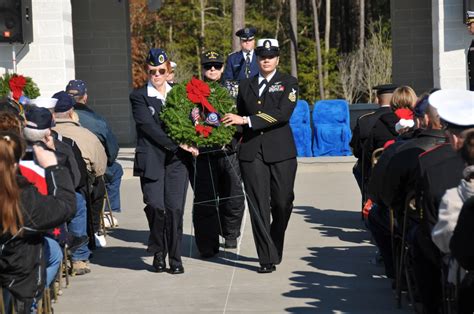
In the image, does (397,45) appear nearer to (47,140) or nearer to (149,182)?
(149,182)

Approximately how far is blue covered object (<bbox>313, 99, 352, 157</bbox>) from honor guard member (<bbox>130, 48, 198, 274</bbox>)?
38.4 feet

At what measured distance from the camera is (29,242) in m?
7.16

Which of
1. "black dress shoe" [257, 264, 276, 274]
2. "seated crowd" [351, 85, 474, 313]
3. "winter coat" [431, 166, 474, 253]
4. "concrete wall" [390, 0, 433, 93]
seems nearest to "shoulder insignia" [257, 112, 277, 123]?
"seated crowd" [351, 85, 474, 313]

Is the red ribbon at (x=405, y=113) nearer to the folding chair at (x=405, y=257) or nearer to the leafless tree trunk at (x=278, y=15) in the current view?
the folding chair at (x=405, y=257)

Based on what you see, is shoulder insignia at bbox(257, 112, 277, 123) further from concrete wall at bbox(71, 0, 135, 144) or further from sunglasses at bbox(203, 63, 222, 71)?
concrete wall at bbox(71, 0, 135, 144)

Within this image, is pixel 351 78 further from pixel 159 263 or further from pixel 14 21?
pixel 159 263

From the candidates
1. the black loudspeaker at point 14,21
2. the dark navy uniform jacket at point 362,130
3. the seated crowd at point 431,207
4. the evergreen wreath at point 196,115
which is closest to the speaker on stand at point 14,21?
the black loudspeaker at point 14,21

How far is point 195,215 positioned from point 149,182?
100 centimetres

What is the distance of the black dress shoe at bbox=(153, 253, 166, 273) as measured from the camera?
10758 mm

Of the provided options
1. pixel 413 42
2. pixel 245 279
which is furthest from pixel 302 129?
pixel 245 279

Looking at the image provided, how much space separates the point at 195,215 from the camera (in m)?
11.6

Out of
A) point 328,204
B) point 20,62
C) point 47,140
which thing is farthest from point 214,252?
point 20,62

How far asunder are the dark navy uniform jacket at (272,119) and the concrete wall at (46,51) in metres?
9.75

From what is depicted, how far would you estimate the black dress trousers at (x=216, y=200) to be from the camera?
1156 centimetres
